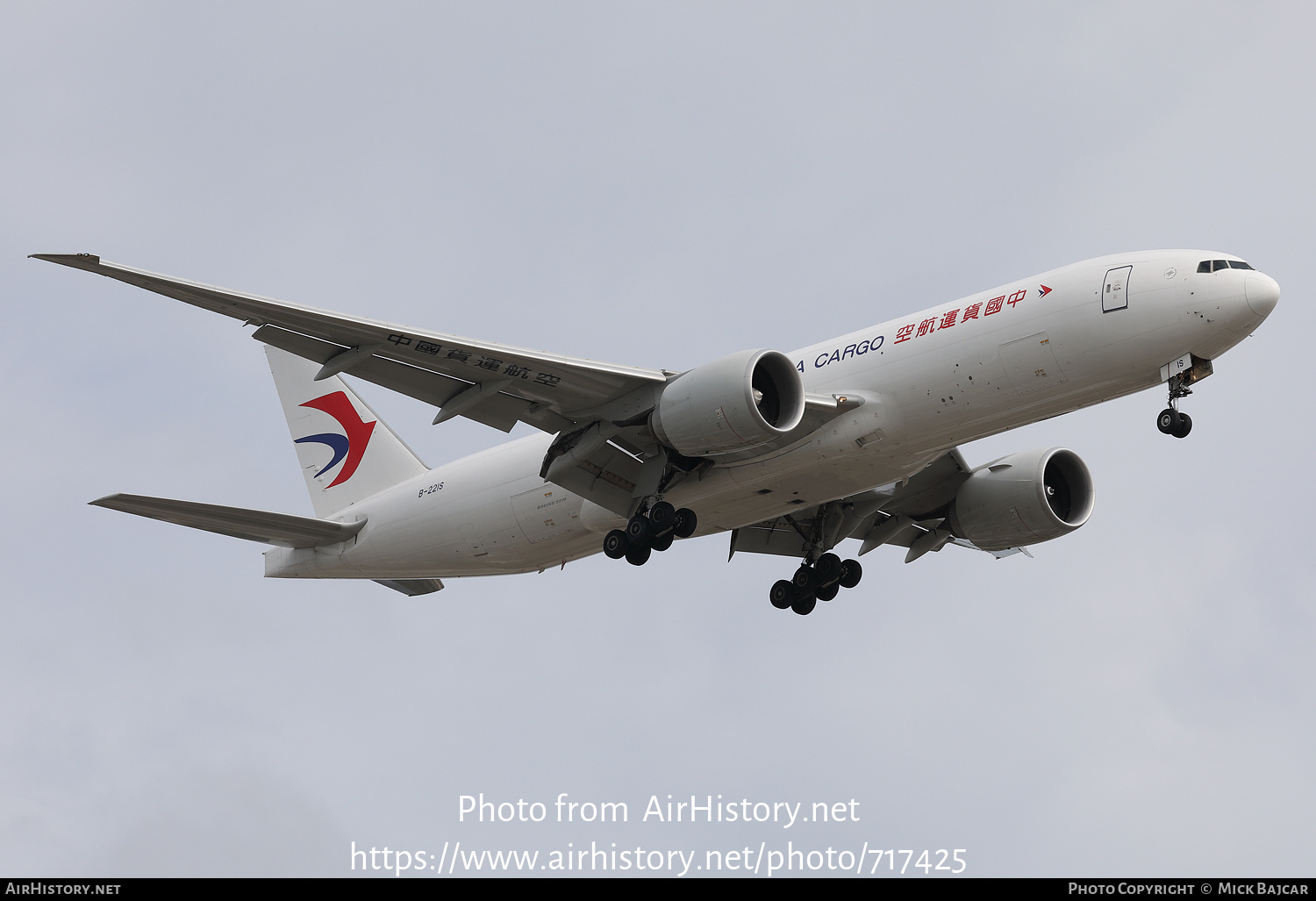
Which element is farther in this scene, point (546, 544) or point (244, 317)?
point (546, 544)

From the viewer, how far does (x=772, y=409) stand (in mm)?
23547

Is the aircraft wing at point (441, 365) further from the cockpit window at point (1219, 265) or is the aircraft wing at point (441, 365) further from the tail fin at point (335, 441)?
the cockpit window at point (1219, 265)

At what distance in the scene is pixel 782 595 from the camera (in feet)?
99.6

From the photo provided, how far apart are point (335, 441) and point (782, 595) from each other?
10943 millimetres

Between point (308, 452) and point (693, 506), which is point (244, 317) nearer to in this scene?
point (693, 506)

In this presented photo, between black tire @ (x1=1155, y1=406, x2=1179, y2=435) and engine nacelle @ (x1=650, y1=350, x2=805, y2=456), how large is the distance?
5.69 m

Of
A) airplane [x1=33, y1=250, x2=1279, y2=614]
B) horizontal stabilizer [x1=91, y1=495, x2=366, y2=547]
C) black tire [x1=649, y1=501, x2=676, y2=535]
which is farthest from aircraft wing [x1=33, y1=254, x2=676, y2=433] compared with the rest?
horizontal stabilizer [x1=91, y1=495, x2=366, y2=547]

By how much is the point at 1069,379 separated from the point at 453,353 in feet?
33.0

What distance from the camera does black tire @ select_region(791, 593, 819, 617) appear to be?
30219 mm

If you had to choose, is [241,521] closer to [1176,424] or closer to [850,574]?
[850,574]

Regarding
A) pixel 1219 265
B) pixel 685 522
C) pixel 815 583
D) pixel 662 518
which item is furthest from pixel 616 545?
pixel 1219 265
